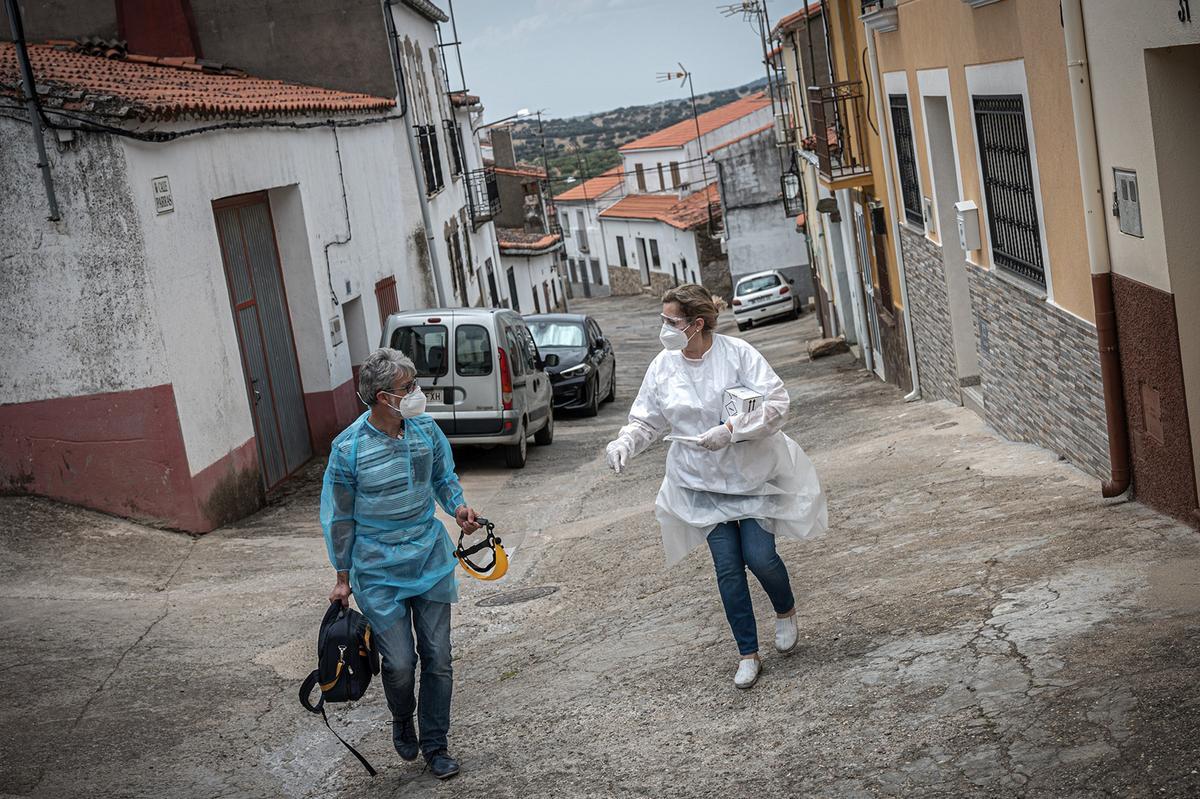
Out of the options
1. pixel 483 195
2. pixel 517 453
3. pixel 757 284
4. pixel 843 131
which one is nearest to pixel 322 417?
pixel 517 453

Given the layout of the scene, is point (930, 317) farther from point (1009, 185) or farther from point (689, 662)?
point (689, 662)

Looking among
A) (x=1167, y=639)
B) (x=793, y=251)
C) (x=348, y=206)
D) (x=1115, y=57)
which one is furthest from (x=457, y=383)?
(x=793, y=251)

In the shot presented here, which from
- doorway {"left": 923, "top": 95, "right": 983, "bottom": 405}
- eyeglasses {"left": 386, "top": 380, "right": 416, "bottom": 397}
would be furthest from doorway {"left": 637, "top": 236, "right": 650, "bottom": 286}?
eyeglasses {"left": 386, "top": 380, "right": 416, "bottom": 397}

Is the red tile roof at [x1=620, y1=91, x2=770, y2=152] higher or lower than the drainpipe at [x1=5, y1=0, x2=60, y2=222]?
higher

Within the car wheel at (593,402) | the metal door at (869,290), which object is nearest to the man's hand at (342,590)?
the metal door at (869,290)

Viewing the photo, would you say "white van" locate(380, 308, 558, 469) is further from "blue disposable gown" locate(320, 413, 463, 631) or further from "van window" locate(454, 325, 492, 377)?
"blue disposable gown" locate(320, 413, 463, 631)

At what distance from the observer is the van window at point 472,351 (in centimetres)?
1483

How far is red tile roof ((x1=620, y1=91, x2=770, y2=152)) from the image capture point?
59750 millimetres

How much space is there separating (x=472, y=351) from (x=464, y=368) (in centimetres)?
22

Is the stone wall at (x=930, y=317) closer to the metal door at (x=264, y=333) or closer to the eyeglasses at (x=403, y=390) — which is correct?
the metal door at (x=264, y=333)

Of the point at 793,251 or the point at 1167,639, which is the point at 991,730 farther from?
the point at 793,251

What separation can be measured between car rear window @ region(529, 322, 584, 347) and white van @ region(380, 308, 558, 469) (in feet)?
21.1

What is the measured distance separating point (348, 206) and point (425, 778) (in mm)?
13742

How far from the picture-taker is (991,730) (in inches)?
178
